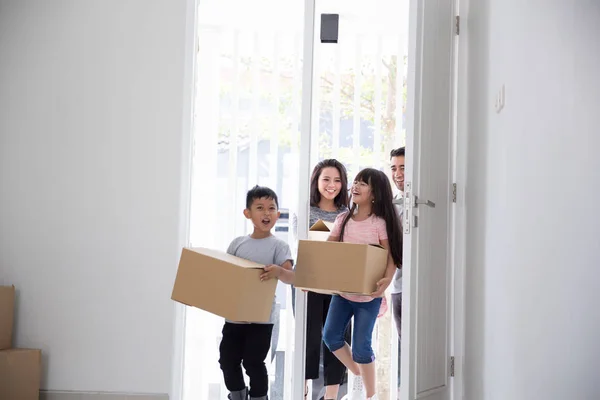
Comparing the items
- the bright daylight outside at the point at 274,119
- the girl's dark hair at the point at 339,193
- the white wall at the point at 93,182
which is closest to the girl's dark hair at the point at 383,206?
the girl's dark hair at the point at 339,193

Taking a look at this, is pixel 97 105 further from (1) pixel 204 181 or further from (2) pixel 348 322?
(2) pixel 348 322

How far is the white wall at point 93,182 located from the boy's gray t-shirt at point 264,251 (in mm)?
439

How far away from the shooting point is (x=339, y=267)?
2678 millimetres

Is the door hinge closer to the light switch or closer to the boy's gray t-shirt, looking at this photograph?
the boy's gray t-shirt

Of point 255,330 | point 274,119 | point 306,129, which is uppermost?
point 274,119

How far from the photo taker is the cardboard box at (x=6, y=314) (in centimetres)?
309

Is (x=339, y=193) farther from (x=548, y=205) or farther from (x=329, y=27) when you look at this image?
(x=548, y=205)

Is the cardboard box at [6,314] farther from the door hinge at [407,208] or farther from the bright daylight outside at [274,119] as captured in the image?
the door hinge at [407,208]

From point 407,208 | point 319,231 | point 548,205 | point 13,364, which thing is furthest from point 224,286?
point 548,205

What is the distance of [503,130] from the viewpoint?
223cm

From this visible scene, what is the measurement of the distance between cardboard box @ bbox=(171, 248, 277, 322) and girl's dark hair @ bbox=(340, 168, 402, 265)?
58 centimetres

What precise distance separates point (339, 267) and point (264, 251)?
0.47 metres

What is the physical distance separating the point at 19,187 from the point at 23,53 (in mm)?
707

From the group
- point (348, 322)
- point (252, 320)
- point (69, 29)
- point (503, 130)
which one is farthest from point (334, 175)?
point (69, 29)
